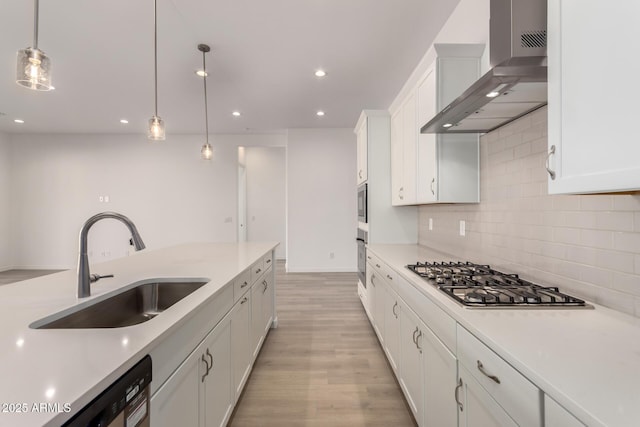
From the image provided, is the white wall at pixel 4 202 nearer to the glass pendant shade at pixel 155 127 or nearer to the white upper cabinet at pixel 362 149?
the glass pendant shade at pixel 155 127

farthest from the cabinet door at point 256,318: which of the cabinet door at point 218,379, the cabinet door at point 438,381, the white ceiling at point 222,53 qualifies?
the white ceiling at point 222,53

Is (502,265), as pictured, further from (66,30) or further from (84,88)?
(84,88)

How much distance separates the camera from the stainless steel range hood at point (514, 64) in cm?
115

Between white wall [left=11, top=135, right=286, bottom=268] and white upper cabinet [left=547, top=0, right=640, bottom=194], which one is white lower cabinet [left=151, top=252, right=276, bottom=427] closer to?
white upper cabinet [left=547, top=0, right=640, bottom=194]

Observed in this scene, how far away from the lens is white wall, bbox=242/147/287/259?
815 cm

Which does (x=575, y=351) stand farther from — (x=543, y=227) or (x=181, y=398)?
(x=181, y=398)

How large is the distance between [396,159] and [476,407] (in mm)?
2477

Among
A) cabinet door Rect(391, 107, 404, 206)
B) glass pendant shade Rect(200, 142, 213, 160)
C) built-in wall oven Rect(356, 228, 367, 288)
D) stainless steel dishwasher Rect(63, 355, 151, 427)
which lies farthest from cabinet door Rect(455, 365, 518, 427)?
glass pendant shade Rect(200, 142, 213, 160)

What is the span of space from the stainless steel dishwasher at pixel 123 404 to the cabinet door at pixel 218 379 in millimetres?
485

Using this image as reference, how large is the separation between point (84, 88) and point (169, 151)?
2484mm

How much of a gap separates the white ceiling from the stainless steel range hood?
54.8 inches

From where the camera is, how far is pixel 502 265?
1.86m

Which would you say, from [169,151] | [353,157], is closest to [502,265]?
[353,157]

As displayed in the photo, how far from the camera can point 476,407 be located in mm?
1026
